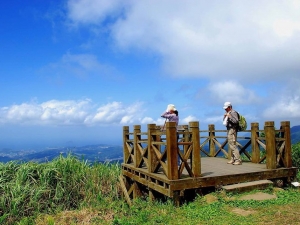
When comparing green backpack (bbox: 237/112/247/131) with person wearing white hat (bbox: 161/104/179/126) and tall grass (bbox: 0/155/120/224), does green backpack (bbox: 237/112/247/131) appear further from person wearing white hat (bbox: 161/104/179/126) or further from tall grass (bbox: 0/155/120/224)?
tall grass (bbox: 0/155/120/224)

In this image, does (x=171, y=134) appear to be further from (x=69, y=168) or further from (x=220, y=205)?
(x=69, y=168)

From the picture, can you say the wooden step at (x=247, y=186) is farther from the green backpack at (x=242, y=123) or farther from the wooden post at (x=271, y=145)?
the green backpack at (x=242, y=123)

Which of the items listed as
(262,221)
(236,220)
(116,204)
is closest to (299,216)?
(262,221)

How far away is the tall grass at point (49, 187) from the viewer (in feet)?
26.3

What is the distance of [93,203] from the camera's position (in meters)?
9.16

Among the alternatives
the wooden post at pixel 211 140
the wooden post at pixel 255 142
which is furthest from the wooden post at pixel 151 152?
the wooden post at pixel 211 140

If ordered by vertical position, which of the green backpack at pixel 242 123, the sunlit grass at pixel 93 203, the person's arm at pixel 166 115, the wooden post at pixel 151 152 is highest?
the person's arm at pixel 166 115

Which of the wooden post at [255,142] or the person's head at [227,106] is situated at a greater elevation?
the person's head at [227,106]

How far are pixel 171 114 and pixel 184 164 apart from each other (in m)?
1.75

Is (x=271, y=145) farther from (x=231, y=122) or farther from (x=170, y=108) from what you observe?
(x=170, y=108)

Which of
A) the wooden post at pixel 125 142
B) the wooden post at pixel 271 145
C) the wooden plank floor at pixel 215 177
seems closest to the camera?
the wooden plank floor at pixel 215 177

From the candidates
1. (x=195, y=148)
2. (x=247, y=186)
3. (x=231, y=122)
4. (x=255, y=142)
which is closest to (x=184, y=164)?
(x=195, y=148)

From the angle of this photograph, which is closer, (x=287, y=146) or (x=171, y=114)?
(x=171, y=114)

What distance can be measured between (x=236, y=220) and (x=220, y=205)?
3.54ft
